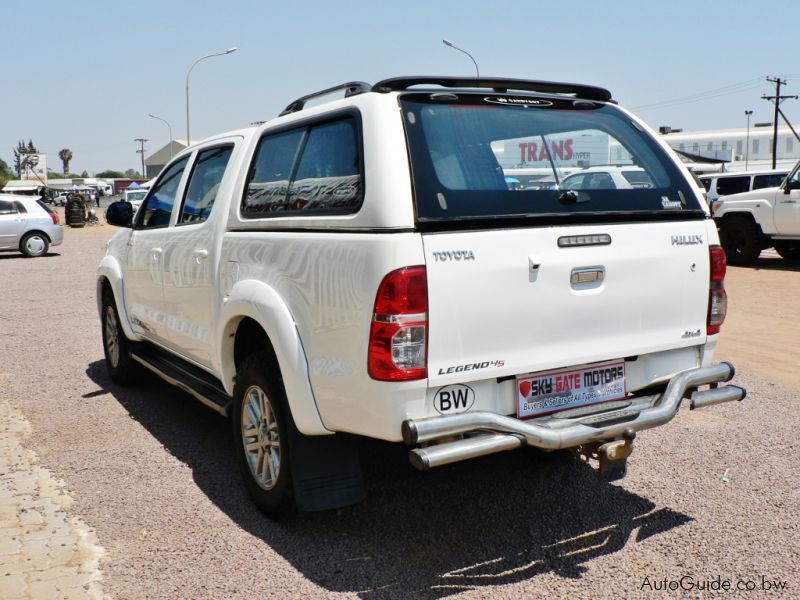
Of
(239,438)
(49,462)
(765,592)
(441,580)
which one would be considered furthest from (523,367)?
(49,462)

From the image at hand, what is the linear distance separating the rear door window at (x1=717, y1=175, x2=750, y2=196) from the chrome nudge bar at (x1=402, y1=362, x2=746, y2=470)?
64.2 feet

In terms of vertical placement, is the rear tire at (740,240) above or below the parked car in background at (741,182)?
below

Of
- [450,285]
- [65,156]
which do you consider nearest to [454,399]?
[450,285]

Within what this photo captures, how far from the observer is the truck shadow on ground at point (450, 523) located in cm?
355

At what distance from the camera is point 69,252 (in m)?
23.8

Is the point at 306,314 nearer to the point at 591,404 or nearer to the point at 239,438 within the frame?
the point at 239,438

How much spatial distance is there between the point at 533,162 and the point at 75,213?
119 feet

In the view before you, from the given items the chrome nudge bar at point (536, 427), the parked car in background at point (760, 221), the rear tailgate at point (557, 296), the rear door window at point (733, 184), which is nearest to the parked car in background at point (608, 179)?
the rear tailgate at point (557, 296)

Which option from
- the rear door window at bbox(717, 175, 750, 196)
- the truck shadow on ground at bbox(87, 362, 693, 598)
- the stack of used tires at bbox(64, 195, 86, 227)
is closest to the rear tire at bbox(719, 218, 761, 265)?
the rear door window at bbox(717, 175, 750, 196)

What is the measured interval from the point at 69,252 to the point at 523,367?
74.2 ft

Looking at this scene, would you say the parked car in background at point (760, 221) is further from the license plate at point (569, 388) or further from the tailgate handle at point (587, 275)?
the tailgate handle at point (587, 275)

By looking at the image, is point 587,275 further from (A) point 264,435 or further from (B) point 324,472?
(A) point 264,435

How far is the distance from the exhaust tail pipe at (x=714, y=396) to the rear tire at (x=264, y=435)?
6.09 ft

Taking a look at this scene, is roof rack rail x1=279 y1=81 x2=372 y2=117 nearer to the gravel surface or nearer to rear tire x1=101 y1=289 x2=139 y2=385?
the gravel surface
